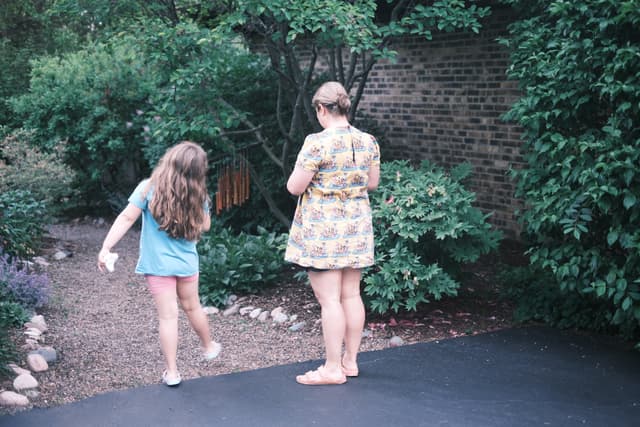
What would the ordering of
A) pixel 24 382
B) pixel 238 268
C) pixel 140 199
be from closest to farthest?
pixel 140 199
pixel 24 382
pixel 238 268

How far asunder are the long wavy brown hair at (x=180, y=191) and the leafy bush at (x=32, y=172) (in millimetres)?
4807

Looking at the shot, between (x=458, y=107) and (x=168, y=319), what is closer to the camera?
(x=168, y=319)

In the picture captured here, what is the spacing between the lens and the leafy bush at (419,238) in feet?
18.2

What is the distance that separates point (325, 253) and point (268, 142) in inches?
184

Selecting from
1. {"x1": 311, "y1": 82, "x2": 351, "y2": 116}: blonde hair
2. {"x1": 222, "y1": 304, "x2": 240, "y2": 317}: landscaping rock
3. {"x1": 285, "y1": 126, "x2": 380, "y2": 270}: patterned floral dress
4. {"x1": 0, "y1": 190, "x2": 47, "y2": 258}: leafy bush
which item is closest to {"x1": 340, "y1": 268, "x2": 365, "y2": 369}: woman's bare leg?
{"x1": 285, "y1": 126, "x2": 380, "y2": 270}: patterned floral dress

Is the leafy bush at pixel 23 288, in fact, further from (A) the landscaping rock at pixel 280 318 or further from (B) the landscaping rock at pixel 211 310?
(A) the landscaping rock at pixel 280 318

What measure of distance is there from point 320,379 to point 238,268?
2599 mm

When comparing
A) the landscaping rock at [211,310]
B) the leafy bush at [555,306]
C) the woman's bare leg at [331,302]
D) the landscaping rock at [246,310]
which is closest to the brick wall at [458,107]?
the leafy bush at [555,306]

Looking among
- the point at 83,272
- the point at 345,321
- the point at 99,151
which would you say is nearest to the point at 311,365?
the point at 345,321

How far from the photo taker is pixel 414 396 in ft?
14.2

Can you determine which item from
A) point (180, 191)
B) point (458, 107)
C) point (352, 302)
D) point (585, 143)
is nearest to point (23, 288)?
point (180, 191)

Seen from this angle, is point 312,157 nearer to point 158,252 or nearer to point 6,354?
point 158,252

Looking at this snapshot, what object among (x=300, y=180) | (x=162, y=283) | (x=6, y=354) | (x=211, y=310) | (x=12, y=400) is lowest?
(x=211, y=310)

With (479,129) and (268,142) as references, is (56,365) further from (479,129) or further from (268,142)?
(479,129)
